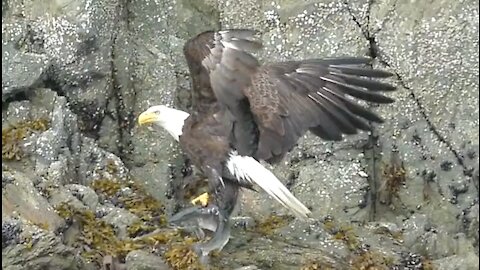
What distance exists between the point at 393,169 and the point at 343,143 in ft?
1.01

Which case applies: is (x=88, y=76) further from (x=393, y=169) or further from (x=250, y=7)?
(x=393, y=169)

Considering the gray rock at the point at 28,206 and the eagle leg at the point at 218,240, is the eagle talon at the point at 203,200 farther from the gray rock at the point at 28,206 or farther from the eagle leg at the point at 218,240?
the gray rock at the point at 28,206

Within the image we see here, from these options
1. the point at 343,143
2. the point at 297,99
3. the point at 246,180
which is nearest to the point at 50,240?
the point at 246,180

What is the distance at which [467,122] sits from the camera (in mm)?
5418

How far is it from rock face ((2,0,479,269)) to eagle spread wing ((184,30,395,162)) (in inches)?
31.6

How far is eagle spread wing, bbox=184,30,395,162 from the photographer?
4207mm

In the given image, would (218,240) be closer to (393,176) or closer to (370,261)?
(370,261)

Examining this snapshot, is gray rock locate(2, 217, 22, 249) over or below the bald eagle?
below

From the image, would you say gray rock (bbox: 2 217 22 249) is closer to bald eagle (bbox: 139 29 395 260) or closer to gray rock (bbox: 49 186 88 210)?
gray rock (bbox: 49 186 88 210)

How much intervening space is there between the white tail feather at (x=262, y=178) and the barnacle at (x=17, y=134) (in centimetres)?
127

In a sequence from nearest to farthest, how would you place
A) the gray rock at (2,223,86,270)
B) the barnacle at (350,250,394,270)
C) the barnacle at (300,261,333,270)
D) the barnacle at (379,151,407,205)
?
1. the gray rock at (2,223,86,270)
2. the barnacle at (300,261,333,270)
3. the barnacle at (350,250,394,270)
4. the barnacle at (379,151,407,205)

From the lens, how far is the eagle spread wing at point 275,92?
4.21 metres

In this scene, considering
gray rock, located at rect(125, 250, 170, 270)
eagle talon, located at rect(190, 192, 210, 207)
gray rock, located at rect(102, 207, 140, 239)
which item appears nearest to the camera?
gray rock, located at rect(125, 250, 170, 270)

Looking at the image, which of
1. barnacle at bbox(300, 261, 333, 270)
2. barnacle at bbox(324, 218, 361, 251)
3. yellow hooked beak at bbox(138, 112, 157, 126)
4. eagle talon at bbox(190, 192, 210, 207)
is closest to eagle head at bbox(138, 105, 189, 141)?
yellow hooked beak at bbox(138, 112, 157, 126)
